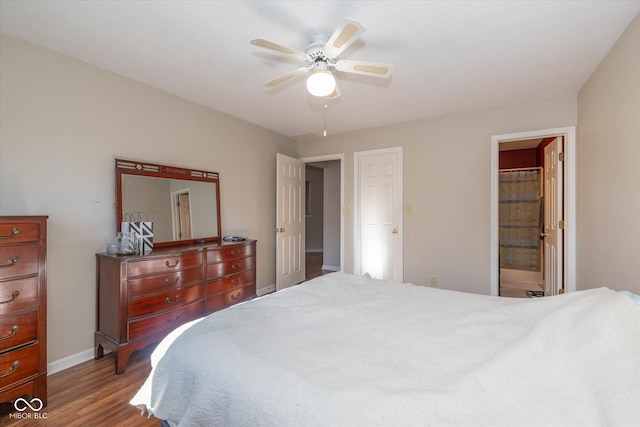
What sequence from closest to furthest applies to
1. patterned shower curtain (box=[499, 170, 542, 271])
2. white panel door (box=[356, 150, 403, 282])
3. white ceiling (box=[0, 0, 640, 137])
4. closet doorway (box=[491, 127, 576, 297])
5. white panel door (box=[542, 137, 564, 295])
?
white ceiling (box=[0, 0, 640, 137])
closet doorway (box=[491, 127, 576, 297])
white panel door (box=[542, 137, 564, 295])
white panel door (box=[356, 150, 403, 282])
patterned shower curtain (box=[499, 170, 542, 271])

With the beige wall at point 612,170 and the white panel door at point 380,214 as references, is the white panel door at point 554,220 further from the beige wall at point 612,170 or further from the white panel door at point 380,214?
the white panel door at point 380,214

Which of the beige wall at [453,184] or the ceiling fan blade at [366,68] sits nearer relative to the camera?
the ceiling fan blade at [366,68]

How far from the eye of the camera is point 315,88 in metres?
1.83

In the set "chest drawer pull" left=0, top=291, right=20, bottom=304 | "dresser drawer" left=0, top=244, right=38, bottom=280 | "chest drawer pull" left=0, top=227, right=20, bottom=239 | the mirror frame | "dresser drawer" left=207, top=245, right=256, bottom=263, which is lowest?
"chest drawer pull" left=0, top=291, right=20, bottom=304

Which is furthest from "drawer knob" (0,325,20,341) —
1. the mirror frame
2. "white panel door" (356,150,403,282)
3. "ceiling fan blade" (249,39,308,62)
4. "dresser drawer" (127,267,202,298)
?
"white panel door" (356,150,403,282)

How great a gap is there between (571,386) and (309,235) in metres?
6.90

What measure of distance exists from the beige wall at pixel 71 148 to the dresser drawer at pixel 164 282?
0.50 metres

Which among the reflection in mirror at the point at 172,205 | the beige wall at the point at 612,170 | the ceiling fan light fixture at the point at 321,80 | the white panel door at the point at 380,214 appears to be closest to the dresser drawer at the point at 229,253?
the reflection in mirror at the point at 172,205

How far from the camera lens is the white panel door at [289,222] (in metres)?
4.01

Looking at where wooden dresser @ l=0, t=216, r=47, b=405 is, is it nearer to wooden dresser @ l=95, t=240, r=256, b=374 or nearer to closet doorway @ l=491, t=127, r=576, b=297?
wooden dresser @ l=95, t=240, r=256, b=374

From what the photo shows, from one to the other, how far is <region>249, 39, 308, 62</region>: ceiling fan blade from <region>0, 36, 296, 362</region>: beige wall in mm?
1710

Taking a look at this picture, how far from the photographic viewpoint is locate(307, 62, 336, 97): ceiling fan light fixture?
1.77 metres

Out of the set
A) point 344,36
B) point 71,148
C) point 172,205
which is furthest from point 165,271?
point 344,36

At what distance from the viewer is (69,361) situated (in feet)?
7.09
